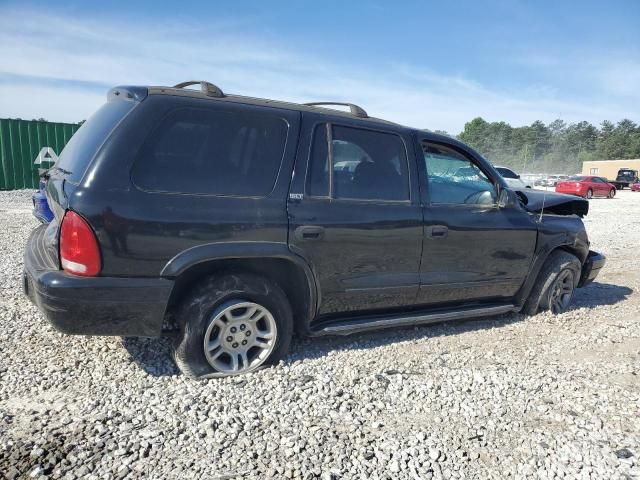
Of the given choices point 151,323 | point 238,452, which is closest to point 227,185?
point 151,323

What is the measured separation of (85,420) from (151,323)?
615mm

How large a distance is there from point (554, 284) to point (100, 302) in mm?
4108

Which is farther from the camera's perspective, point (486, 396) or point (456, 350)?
point (456, 350)

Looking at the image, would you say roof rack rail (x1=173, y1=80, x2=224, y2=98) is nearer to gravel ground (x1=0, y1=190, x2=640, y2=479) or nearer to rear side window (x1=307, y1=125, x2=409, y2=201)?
rear side window (x1=307, y1=125, x2=409, y2=201)

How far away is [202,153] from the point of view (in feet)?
9.82

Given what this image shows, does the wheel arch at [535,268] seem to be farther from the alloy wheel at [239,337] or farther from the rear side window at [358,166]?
the alloy wheel at [239,337]

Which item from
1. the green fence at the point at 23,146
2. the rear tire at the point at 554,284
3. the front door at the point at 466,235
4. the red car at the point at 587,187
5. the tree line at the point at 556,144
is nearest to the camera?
the front door at the point at 466,235

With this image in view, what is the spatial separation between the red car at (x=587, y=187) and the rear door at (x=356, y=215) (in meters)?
27.3

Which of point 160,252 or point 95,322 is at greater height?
point 160,252

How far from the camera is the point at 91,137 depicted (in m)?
3.03

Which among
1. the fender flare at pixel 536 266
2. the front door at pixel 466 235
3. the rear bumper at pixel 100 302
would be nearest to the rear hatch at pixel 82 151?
the rear bumper at pixel 100 302

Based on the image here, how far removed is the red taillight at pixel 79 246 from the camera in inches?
104

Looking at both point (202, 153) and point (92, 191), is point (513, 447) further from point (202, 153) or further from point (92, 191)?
point (92, 191)

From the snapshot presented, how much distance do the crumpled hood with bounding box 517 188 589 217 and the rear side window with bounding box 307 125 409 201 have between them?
1590mm
